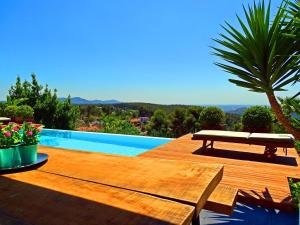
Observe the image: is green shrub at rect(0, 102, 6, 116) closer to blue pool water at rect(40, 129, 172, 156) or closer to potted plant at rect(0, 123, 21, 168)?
blue pool water at rect(40, 129, 172, 156)

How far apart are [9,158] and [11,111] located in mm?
8552

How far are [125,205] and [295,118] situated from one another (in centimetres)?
249

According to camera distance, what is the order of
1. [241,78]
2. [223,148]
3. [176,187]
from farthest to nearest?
[223,148], [241,78], [176,187]

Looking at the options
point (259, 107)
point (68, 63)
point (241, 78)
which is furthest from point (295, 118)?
point (68, 63)

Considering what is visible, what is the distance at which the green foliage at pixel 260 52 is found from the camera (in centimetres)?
253

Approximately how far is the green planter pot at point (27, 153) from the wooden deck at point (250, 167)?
231cm

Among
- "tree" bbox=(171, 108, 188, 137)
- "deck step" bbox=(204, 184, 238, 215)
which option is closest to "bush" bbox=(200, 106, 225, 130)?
"tree" bbox=(171, 108, 188, 137)

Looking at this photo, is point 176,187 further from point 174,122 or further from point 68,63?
point 68,63

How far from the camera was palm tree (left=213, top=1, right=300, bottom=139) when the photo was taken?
2502mm

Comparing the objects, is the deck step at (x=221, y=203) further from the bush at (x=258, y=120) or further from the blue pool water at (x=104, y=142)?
the bush at (x=258, y=120)

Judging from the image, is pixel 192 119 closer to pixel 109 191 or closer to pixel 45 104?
pixel 45 104

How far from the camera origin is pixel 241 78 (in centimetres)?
280

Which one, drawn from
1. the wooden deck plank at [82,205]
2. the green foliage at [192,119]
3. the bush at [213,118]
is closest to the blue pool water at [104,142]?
the bush at [213,118]

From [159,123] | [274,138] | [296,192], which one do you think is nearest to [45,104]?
[159,123]
